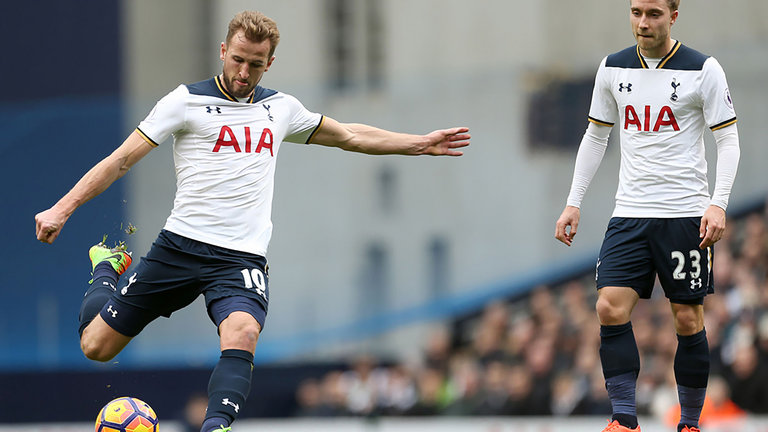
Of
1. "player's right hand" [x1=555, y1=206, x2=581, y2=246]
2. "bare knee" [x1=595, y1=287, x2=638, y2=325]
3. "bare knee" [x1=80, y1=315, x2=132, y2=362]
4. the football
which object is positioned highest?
"player's right hand" [x1=555, y1=206, x2=581, y2=246]

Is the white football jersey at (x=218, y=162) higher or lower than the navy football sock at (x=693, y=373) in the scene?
higher

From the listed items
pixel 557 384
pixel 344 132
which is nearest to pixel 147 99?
pixel 557 384

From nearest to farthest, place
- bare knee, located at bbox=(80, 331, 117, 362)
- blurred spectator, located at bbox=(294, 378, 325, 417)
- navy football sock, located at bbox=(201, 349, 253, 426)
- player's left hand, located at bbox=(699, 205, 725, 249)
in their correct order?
navy football sock, located at bbox=(201, 349, 253, 426), player's left hand, located at bbox=(699, 205, 725, 249), bare knee, located at bbox=(80, 331, 117, 362), blurred spectator, located at bbox=(294, 378, 325, 417)

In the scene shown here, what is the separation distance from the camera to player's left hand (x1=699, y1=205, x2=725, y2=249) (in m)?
6.27

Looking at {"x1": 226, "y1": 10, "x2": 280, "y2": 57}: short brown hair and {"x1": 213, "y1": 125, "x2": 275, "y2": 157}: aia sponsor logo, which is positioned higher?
{"x1": 226, "y1": 10, "x2": 280, "y2": 57}: short brown hair

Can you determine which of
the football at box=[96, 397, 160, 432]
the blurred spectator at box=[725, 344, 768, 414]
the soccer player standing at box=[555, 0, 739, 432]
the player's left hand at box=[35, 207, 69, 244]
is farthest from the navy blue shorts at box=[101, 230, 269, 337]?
the blurred spectator at box=[725, 344, 768, 414]

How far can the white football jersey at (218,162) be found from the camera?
21.2ft

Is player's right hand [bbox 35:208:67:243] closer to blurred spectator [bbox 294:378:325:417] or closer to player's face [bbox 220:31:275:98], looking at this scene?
player's face [bbox 220:31:275:98]

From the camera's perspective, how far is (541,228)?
19516 millimetres

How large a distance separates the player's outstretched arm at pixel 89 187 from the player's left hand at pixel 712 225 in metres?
3.14

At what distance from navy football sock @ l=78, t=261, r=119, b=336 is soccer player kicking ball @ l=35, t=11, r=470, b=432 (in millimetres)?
204

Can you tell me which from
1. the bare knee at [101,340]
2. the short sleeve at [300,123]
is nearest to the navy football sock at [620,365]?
the short sleeve at [300,123]

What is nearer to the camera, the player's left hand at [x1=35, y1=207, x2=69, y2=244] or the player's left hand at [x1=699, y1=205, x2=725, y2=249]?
the player's left hand at [x1=35, y1=207, x2=69, y2=244]

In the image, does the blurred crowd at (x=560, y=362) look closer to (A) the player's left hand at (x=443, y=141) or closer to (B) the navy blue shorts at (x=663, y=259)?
(B) the navy blue shorts at (x=663, y=259)
